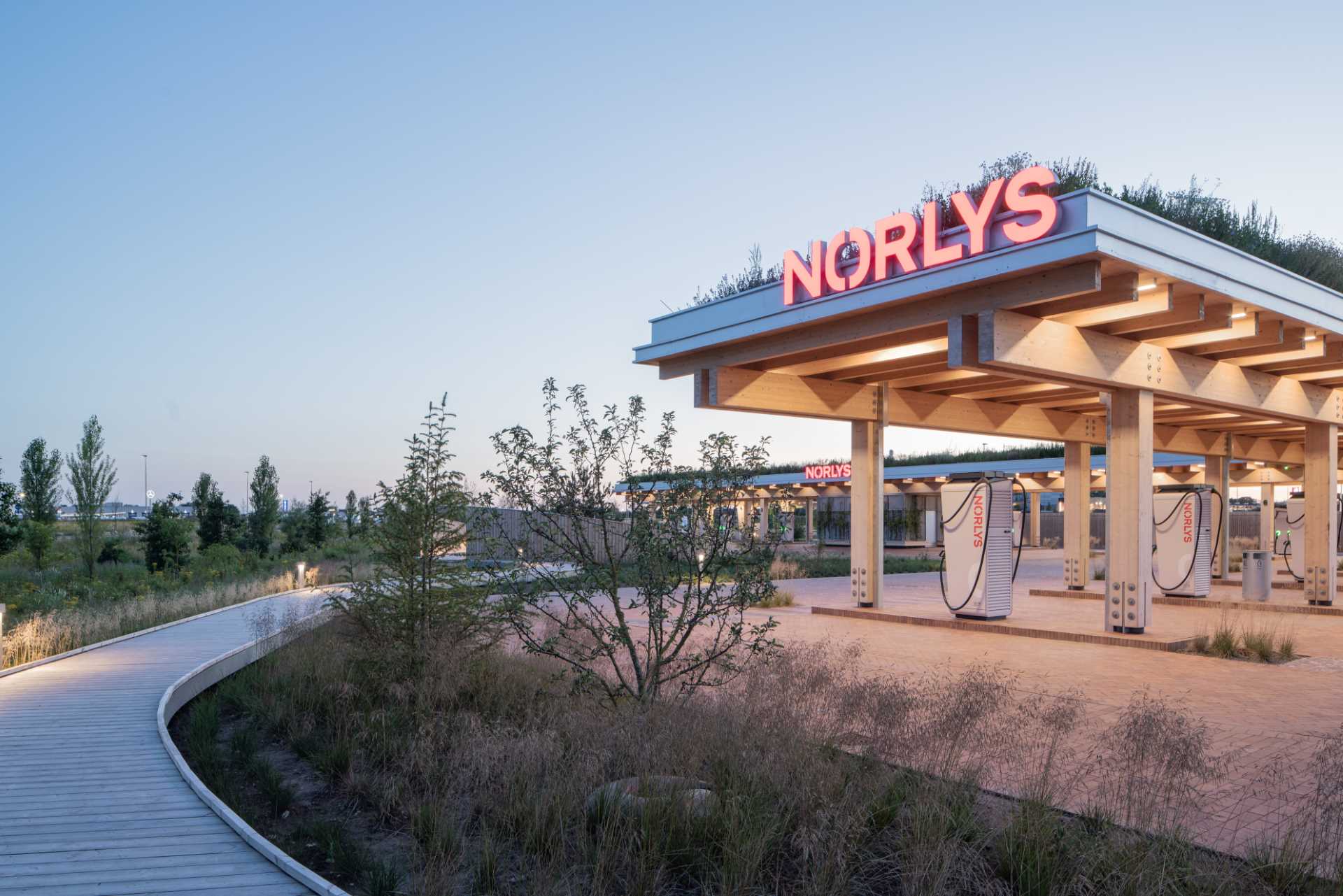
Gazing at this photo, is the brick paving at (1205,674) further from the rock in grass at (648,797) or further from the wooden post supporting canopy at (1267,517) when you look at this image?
the wooden post supporting canopy at (1267,517)

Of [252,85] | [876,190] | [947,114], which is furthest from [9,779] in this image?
[876,190]

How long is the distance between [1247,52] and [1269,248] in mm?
7633

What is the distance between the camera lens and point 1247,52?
14.9 metres

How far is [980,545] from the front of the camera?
43.8 feet

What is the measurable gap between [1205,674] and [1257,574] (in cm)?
871

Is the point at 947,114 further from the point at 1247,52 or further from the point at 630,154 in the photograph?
the point at 630,154

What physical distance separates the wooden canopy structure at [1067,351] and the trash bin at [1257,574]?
2.20 ft

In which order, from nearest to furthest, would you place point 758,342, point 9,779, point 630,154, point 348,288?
point 9,779 → point 758,342 → point 630,154 → point 348,288

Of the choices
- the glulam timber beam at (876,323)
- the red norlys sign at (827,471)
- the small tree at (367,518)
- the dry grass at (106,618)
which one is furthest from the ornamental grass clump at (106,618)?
the red norlys sign at (827,471)

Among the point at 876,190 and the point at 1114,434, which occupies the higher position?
the point at 876,190

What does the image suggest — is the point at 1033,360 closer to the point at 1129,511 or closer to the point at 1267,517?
the point at 1129,511

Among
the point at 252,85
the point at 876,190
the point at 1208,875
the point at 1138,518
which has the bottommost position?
the point at 1208,875

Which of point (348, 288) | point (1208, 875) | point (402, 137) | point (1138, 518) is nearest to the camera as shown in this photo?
point (1208, 875)

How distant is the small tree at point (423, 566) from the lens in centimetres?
787
